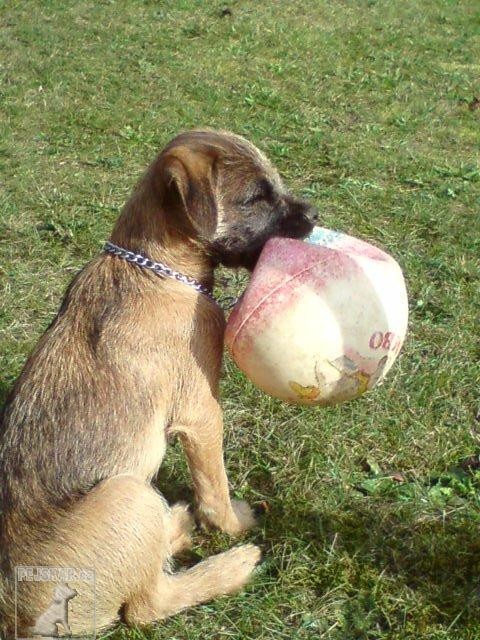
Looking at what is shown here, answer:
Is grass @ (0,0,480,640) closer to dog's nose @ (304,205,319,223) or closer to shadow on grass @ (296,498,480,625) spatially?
shadow on grass @ (296,498,480,625)

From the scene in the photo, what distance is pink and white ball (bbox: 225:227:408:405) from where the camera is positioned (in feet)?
10.4

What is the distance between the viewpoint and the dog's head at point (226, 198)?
11.0 ft

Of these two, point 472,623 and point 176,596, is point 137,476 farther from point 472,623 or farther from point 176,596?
point 472,623

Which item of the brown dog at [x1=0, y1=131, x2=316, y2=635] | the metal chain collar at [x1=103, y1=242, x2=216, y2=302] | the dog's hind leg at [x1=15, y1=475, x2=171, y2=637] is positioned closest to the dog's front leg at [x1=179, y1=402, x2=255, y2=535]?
the brown dog at [x1=0, y1=131, x2=316, y2=635]

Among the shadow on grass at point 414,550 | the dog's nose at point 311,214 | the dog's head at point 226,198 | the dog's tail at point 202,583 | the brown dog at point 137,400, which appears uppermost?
the dog's head at point 226,198

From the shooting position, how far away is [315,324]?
3170mm

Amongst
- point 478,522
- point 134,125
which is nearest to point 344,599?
point 478,522

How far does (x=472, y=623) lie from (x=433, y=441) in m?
1.18

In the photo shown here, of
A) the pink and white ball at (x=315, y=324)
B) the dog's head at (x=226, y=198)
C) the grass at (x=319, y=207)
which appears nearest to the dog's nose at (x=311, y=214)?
A: the dog's head at (x=226, y=198)

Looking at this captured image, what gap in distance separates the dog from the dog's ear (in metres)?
1.60

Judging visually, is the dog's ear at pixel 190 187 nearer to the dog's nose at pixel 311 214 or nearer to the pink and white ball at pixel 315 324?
the pink and white ball at pixel 315 324
